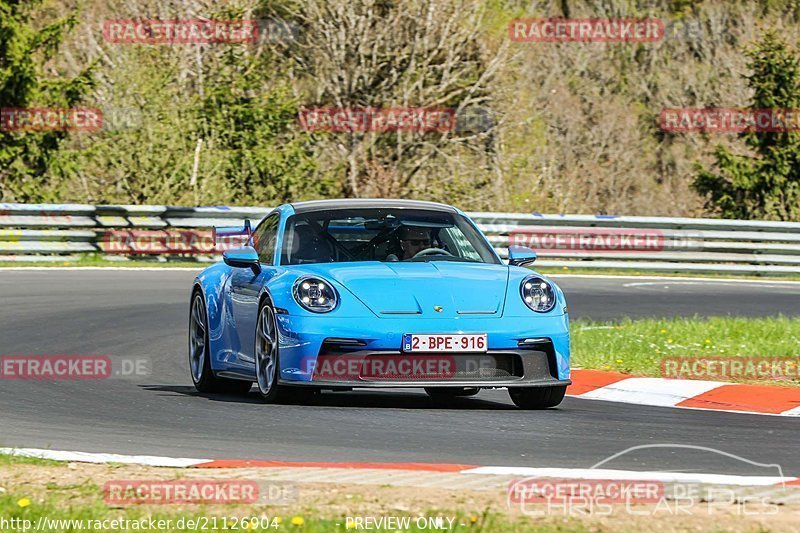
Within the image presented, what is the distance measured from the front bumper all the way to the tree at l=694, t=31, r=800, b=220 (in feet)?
70.7

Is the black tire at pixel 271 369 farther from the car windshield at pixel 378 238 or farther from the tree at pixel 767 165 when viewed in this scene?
the tree at pixel 767 165

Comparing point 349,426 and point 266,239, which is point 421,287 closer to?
point 349,426

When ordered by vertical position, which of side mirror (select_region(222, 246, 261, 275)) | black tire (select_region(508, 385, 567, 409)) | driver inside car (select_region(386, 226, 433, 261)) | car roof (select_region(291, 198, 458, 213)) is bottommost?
black tire (select_region(508, 385, 567, 409))

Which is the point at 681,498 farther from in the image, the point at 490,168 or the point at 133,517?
the point at 490,168

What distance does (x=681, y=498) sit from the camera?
19.4 feet

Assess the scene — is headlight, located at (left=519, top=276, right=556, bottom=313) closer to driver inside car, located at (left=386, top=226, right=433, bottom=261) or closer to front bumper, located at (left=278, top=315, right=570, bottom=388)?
front bumper, located at (left=278, top=315, right=570, bottom=388)

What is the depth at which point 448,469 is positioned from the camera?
6.71 metres

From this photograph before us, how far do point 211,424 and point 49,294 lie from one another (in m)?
9.73

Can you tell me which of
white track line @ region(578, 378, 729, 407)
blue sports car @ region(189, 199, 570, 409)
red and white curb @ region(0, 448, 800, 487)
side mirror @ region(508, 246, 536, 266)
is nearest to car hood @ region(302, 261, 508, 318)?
blue sports car @ region(189, 199, 570, 409)

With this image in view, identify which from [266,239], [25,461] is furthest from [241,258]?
[25,461]

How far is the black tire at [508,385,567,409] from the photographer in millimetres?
9406

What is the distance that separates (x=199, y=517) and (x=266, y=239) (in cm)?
499

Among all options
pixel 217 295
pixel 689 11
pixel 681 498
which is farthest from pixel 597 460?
pixel 689 11

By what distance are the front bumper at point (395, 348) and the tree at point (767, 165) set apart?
848 inches
